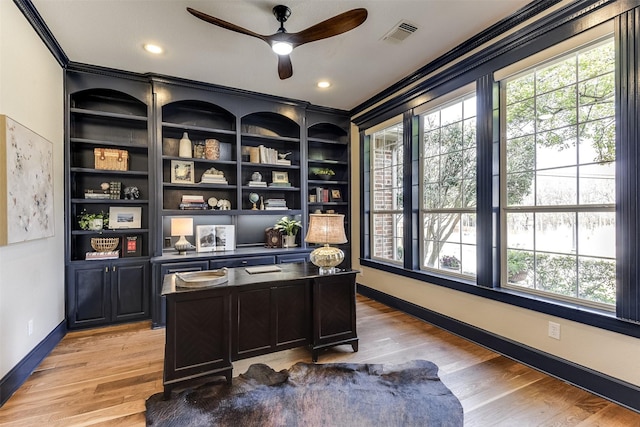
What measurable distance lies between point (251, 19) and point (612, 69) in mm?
2727

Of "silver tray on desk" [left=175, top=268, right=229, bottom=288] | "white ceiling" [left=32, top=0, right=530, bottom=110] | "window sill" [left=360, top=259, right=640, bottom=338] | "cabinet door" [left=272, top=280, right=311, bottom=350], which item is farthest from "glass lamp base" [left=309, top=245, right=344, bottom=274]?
"white ceiling" [left=32, top=0, right=530, bottom=110]

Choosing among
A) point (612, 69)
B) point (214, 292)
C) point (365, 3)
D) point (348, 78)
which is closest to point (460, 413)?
point (214, 292)

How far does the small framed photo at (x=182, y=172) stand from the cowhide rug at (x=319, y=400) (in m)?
Answer: 2.59

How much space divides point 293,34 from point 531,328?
3010 millimetres

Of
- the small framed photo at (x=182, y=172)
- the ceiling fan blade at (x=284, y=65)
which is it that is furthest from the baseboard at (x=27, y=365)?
the ceiling fan blade at (x=284, y=65)

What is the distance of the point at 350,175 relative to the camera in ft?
16.7

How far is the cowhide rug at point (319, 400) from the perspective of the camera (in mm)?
1858

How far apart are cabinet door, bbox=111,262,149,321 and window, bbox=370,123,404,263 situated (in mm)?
3140

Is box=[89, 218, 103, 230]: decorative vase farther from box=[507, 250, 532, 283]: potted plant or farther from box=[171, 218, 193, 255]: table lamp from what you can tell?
box=[507, 250, 532, 283]: potted plant

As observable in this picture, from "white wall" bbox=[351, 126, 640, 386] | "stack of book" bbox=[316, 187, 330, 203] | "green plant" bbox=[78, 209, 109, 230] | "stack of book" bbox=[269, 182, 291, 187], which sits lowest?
"white wall" bbox=[351, 126, 640, 386]

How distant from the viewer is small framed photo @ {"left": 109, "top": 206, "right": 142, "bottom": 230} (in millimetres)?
3709

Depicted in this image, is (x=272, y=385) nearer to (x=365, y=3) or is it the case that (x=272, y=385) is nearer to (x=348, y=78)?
(x=365, y=3)

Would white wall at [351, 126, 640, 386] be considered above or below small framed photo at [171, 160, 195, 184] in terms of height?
below

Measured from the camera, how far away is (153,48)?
9.88 ft
